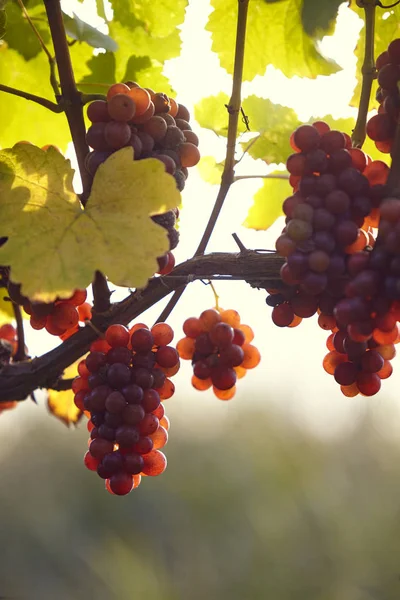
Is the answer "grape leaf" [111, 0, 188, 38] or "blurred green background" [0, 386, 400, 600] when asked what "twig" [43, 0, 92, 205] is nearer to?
"grape leaf" [111, 0, 188, 38]

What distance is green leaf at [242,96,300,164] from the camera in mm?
1103

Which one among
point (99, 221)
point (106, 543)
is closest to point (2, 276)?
point (99, 221)

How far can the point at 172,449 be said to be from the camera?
14773 mm

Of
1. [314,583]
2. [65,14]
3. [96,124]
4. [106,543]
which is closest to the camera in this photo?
[96,124]

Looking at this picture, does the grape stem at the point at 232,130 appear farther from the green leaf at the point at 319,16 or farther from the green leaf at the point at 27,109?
the green leaf at the point at 27,109

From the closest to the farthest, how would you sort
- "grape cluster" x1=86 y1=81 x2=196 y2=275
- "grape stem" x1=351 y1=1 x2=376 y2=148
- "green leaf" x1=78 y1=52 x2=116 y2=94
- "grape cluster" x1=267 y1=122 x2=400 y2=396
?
1. "grape cluster" x1=267 y1=122 x2=400 y2=396
2. "grape cluster" x1=86 y1=81 x2=196 y2=275
3. "grape stem" x1=351 y1=1 x2=376 y2=148
4. "green leaf" x1=78 y1=52 x2=116 y2=94

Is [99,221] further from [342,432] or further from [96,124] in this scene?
[342,432]

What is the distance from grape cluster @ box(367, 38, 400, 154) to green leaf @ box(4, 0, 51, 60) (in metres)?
0.62

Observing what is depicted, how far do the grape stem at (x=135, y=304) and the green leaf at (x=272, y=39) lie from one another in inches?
16.7

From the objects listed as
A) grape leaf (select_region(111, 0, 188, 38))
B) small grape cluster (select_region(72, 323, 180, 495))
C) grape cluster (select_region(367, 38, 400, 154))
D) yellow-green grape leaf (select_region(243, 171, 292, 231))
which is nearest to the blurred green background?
yellow-green grape leaf (select_region(243, 171, 292, 231))

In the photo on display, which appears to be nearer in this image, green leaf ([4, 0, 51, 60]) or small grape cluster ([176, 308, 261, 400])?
small grape cluster ([176, 308, 261, 400])

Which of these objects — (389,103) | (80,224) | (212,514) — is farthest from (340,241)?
(212,514)

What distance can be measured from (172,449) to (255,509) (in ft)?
8.64

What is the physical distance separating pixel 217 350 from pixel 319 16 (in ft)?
1.80
